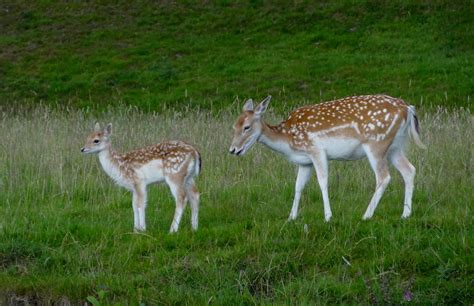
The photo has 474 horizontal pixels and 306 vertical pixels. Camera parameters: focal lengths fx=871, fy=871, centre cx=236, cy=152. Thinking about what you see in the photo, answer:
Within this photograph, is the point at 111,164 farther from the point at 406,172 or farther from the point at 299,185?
the point at 406,172

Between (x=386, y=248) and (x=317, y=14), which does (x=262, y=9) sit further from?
(x=386, y=248)

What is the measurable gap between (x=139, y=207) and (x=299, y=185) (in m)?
1.81

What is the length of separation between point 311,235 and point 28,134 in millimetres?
7128

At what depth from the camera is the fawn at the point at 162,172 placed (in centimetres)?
926

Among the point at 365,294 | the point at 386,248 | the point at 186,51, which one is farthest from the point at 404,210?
the point at 186,51

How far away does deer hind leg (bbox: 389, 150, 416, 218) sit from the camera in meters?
9.48

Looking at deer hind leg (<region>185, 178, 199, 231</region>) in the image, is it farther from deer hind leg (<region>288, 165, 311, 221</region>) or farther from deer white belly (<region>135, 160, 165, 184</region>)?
deer hind leg (<region>288, 165, 311, 221</region>)

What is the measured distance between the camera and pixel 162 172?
9.40 metres

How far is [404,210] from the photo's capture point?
9398 mm

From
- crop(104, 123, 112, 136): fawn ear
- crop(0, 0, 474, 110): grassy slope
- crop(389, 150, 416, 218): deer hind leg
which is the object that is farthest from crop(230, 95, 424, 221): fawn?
crop(0, 0, 474, 110): grassy slope

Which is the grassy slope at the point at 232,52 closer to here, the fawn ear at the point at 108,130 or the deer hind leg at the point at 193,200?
the fawn ear at the point at 108,130

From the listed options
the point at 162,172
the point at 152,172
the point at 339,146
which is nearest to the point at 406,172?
the point at 339,146

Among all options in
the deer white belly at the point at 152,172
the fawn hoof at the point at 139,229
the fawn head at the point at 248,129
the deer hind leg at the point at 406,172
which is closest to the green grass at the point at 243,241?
the fawn hoof at the point at 139,229

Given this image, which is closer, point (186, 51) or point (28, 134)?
point (28, 134)
